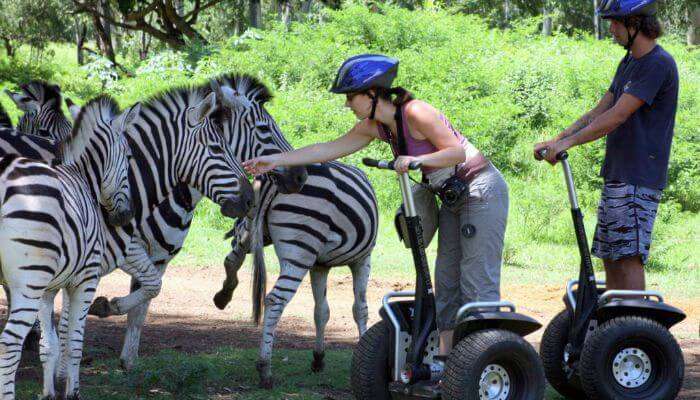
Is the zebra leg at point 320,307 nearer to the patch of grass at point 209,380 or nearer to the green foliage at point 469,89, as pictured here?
the patch of grass at point 209,380

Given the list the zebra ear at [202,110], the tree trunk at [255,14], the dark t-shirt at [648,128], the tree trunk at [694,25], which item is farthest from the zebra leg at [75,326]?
the tree trunk at [694,25]

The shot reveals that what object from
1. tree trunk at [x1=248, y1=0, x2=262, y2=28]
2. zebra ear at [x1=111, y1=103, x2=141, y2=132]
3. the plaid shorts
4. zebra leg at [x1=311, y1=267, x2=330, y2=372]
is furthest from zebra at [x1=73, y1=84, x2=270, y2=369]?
tree trunk at [x1=248, y1=0, x2=262, y2=28]

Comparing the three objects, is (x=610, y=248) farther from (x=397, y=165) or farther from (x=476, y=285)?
(x=397, y=165)

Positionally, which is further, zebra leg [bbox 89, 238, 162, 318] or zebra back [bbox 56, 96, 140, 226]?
zebra leg [bbox 89, 238, 162, 318]

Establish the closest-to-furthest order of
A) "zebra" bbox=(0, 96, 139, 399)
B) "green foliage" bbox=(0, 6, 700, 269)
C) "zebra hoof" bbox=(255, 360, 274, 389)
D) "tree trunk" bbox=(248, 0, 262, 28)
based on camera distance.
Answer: "zebra" bbox=(0, 96, 139, 399), "zebra hoof" bbox=(255, 360, 274, 389), "green foliage" bbox=(0, 6, 700, 269), "tree trunk" bbox=(248, 0, 262, 28)

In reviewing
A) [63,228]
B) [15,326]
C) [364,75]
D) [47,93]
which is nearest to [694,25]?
[47,93]

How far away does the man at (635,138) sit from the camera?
17.0ft

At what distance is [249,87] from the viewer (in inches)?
268

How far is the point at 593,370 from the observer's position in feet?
16.4

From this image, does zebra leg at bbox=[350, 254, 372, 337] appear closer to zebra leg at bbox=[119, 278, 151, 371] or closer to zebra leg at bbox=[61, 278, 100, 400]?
zebra leg at bbox=[119, 278, 151, 371]

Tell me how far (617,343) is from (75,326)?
10.5ft

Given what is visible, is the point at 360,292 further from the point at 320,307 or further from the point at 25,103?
the point at 25,103

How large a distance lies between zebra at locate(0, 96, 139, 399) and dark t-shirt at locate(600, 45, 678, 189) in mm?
3144

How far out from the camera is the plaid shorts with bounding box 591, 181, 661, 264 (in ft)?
17.2
